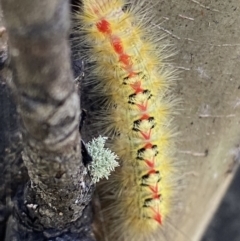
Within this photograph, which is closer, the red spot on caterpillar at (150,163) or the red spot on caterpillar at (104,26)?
the red spot on caterpillar at (104,26)

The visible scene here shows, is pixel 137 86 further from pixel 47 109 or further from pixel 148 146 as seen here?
pixel 47 109

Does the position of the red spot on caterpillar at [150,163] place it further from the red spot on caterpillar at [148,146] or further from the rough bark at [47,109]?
the rough bark at [47,109]

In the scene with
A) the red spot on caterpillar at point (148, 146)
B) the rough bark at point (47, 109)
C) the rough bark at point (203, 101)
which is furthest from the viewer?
the red spot on caterpillar at point (148, 146)

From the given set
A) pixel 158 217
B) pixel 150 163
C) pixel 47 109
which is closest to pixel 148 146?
pixel 150 163

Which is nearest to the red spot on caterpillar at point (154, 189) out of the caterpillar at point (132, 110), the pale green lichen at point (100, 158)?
the caterpillar at point (132, 110)

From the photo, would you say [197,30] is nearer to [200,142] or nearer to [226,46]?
[226,46]

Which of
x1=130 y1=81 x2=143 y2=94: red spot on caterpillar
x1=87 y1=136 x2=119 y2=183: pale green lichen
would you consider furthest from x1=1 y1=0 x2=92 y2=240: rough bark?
x1=130 y1=81 x2=143 y2=94: red spot on caterpillar

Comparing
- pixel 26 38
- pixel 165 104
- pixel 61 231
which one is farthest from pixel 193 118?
pixel 26 38
